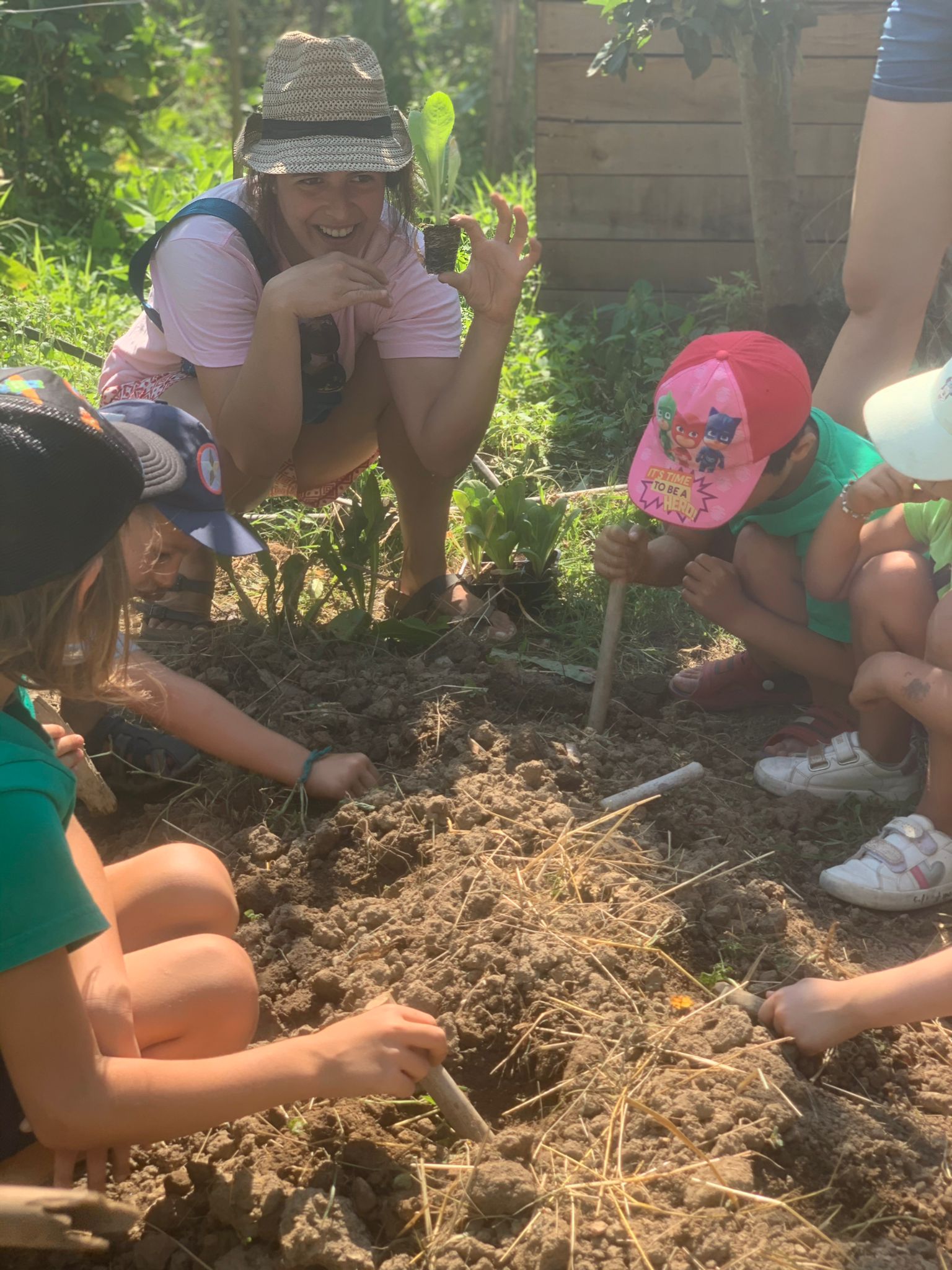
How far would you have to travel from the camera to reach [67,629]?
1318 millimetres

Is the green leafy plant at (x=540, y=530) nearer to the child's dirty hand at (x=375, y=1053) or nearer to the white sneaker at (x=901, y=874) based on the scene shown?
the white sneaker at (x=901, y=874)

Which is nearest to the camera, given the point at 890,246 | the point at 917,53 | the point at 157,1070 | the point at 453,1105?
the point at 157,1070

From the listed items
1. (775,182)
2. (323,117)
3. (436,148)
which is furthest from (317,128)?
(775,182)

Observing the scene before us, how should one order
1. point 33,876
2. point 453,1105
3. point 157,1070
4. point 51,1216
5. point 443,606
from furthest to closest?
1. point 443,606
2. point 453,1105
3. point 157,1070
4. point 33,876
5. point 51,1216

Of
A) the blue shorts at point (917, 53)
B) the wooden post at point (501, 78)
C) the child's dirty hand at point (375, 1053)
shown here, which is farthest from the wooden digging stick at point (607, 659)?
the wooden post at point (501, 78)

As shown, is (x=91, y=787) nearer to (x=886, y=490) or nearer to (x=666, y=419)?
(x=666, y=419)

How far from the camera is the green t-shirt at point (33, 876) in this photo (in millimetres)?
1204

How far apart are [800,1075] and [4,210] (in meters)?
4.69

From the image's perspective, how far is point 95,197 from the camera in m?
5.23

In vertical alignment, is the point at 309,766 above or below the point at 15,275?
below

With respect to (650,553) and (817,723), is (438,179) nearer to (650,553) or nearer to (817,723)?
(650,553)

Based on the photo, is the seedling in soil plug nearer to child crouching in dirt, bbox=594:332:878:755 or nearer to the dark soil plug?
the dark soil plug

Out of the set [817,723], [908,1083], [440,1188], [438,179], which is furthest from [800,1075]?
[438,179]

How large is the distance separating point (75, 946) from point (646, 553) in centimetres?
159
